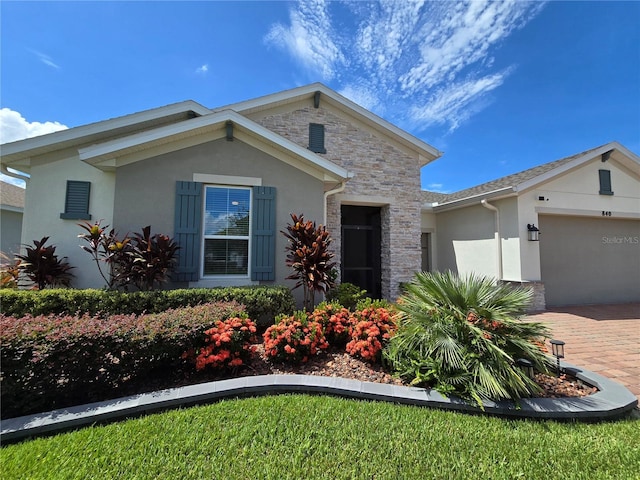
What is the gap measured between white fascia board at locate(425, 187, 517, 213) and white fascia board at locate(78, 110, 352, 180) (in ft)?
19.5

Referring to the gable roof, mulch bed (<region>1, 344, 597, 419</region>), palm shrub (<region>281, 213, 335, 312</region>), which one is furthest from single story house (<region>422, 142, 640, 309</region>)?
palm shrub (<region>281, 213, 335, 312</region>)

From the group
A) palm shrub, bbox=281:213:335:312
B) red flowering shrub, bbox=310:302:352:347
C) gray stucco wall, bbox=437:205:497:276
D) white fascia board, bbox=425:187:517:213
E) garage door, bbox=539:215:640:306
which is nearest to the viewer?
red flowering shrub, bbox=310:302:352:347

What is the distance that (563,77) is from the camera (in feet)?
31.5

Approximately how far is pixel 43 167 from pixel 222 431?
803 cm

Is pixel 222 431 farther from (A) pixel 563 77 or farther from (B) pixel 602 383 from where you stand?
(A) pixel 563 77

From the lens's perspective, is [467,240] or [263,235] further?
[467,240]

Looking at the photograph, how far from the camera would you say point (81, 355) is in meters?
3.02

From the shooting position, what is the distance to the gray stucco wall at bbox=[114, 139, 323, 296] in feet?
20.2

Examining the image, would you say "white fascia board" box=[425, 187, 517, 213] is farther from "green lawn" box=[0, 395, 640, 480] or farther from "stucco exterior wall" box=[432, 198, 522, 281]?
"green lawn" box=[0, 395, 640, 480]

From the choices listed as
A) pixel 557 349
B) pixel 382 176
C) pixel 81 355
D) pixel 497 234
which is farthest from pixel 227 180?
pixel 497 234

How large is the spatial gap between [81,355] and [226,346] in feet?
5.20

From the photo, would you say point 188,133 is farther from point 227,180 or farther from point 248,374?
point 248,374

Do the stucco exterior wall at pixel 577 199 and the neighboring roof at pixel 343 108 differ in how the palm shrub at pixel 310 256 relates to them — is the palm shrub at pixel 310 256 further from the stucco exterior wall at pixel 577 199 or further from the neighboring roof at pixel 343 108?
the stucco exterior wall at pixel 577 199

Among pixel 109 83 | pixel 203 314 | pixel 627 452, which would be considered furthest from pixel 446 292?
pixel 109 83
